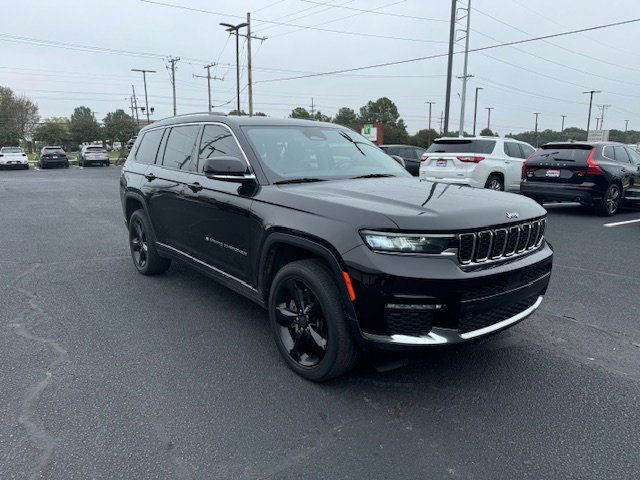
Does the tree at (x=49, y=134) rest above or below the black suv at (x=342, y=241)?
above

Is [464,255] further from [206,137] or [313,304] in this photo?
[206,137]

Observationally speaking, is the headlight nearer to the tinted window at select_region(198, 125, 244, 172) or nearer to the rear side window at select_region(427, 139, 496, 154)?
the tinted window at select_region(198, 125, 244, 172)

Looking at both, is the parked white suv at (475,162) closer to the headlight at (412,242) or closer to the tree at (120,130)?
the headlight at (412,242)

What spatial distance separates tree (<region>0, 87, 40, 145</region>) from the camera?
226ft

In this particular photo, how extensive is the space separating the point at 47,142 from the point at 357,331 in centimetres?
8501

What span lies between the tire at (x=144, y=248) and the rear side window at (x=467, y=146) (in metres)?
8.67

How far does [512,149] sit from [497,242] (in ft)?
36.0

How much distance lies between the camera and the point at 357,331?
2.88 meters

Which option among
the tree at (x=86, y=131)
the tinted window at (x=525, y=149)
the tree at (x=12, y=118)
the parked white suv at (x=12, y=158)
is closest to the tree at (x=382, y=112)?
the tree at (x=86, y=131)

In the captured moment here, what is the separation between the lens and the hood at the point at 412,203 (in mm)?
2816

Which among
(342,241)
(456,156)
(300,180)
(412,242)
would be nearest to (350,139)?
(300,180)

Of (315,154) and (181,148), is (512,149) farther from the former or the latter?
(181,148)

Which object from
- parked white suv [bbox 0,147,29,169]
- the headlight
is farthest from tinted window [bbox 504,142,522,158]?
parked white suv [bbox 0,147,29,169]

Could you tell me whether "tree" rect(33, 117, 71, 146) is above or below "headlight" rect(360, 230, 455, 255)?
above
